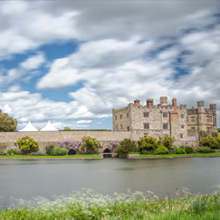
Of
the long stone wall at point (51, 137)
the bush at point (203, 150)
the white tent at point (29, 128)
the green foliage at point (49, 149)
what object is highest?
the white tent at point (29, 128)

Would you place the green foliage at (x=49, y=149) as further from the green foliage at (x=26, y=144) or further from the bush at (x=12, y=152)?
the bush at (x=12, y=152)

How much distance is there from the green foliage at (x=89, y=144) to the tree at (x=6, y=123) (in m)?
20.3

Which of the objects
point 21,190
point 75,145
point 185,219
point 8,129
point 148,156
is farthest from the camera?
point 8,129

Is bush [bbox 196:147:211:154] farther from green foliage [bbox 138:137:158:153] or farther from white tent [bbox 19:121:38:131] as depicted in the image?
white tent [bbox 19:121:38:131]

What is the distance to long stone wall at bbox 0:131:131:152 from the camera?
4909cm

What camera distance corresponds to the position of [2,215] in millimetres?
9258

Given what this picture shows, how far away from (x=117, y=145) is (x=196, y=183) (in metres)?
32.5

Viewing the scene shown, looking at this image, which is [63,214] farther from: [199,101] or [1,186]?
[199,101]

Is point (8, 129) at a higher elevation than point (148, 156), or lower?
higher

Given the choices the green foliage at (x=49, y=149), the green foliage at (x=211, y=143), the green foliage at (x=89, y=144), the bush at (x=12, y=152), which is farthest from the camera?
the green foliage at (x=211, y=143)

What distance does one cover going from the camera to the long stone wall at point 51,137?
4909 centimetres

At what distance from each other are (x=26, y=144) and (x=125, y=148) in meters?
16.1

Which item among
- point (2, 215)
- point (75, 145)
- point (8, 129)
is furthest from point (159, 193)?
point (8, 129)

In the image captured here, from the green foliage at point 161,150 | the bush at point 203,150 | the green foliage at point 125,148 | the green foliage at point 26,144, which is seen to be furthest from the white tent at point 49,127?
the bush at point 203,150
